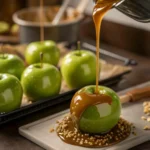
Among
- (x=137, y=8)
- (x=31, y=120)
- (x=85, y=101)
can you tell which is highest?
(x=137, y=8)

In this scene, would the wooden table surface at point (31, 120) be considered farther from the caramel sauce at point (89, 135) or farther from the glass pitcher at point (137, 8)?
the glass pitcher at point (137, 8)

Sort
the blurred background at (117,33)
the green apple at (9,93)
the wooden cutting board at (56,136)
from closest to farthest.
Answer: the wooden cutting board at (56,136) → the green apple at (9,93) → the blurred background at (117,33)

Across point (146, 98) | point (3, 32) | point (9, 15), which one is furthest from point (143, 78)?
point (9, 15)

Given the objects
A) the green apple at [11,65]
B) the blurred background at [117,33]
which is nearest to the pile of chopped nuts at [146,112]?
the green apple at [11,65]

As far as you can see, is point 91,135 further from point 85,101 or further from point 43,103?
point 43,103

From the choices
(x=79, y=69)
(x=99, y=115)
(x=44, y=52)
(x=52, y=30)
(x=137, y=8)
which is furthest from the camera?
(x=52, y=30)

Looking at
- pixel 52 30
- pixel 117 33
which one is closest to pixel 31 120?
pixel 52 30
